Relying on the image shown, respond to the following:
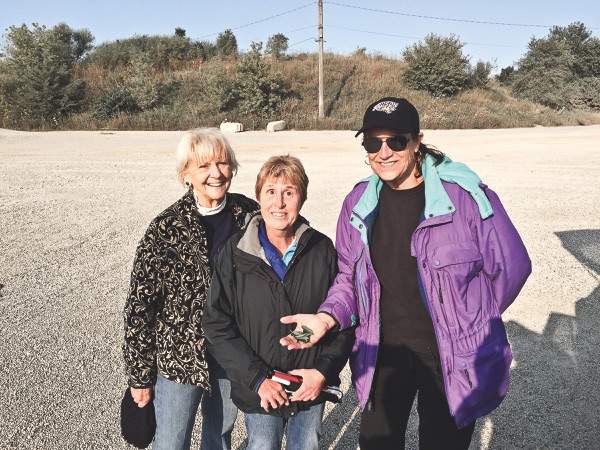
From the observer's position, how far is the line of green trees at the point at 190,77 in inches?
1057

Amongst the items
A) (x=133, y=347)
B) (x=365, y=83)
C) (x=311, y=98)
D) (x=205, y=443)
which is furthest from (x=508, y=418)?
(x=365, y=83)

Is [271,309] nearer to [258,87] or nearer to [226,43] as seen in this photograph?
[258,87]

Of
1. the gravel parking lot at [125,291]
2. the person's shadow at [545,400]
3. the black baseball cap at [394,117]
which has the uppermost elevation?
the black baseball cap at [394,117]

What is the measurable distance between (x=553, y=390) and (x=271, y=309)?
9.04 feet

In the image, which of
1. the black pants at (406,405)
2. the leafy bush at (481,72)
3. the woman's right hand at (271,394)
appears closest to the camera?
the woman's right hand at (271,394)

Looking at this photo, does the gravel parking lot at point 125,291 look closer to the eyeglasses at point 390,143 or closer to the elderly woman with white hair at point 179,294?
the elderly woman with white hair at point 179,294

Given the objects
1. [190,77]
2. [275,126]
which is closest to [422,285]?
[275,126]

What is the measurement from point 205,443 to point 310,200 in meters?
7.23

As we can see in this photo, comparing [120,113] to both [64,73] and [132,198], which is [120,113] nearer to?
[64,73]

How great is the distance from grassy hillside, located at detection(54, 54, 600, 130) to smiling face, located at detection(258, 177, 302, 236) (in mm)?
21993

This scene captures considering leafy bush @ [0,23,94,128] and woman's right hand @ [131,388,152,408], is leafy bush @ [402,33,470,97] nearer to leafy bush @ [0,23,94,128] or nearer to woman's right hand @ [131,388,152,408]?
leafy bush @ [0,23,94,128]

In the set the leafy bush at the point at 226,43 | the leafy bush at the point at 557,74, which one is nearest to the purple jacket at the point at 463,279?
the leafy bush at the point at 557,74

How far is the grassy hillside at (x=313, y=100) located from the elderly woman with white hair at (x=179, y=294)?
2178 cm

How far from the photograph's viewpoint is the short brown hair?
2096 millimetres
